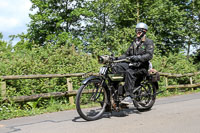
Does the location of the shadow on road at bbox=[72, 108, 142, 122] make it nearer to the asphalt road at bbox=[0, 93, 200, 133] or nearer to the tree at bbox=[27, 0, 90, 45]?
the asphalt road at bbox=[0, 93, 200, 133]

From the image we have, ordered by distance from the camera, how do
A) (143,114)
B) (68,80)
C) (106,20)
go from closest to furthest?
(143,114) → (68,80) → (106,20)

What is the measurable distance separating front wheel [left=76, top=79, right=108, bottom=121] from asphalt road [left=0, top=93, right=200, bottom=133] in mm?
182

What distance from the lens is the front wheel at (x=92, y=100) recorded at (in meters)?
5.75

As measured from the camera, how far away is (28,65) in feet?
29.1

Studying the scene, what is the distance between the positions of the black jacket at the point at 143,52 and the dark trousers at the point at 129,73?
148 millimetres

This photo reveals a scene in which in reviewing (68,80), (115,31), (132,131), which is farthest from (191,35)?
(132,131)

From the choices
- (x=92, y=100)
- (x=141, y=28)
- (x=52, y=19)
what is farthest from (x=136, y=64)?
(x=52, y=19)

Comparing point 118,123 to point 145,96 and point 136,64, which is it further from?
point 145,96

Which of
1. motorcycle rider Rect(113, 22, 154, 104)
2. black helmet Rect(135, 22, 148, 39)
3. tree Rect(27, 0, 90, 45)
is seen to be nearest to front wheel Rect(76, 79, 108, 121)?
motorcycle rider Rect(113, 22, 154, 104)

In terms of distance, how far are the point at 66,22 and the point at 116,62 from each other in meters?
28.6

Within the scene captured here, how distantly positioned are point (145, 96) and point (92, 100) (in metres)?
1.73

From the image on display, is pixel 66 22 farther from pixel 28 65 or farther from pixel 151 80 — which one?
pixel 151 80

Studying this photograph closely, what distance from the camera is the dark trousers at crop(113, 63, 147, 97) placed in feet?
21.0

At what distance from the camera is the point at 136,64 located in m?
6.59
